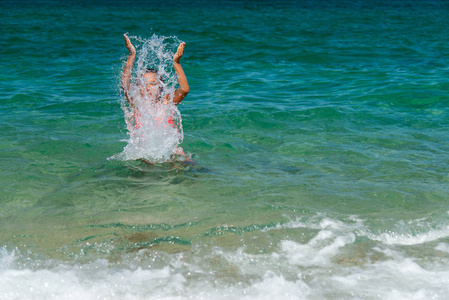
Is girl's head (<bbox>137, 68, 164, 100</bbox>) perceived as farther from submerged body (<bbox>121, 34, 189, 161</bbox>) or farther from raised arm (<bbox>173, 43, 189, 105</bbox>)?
raised arm (<bbox>173, 43, 189, 105</bbox>)

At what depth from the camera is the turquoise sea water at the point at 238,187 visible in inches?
160

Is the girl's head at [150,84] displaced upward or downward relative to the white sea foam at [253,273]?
upward

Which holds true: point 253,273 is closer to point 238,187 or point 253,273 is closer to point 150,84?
point 238,187

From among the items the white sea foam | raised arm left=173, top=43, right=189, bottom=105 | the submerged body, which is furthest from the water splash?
the white sea foam

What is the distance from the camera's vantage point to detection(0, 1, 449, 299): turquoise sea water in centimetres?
A: 405

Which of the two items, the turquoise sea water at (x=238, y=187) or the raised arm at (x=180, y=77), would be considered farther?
the raised arm at (x=180, y=77)

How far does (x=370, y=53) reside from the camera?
1606cm

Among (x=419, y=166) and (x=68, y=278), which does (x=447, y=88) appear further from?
(x=68, y=278)

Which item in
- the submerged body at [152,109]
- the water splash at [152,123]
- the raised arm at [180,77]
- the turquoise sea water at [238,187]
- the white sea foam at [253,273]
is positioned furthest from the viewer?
the water splash at [152,123]

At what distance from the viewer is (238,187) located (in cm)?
596

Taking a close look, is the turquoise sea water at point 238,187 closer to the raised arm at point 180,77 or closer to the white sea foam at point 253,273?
the white sea foam at point 253,273

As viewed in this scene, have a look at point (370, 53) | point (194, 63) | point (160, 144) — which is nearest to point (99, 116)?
point (160, 144)

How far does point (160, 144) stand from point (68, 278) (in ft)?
9.44

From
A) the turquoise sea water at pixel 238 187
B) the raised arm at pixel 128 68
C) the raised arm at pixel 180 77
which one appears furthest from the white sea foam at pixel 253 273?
the raised arm at pixel 128 68
